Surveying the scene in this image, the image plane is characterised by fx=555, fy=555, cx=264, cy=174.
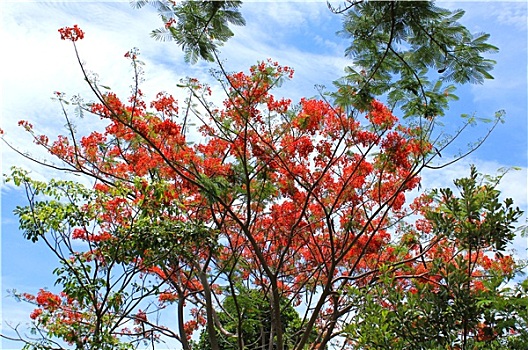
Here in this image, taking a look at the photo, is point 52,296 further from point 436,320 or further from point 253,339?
point 436,320

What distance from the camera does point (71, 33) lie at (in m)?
6.54

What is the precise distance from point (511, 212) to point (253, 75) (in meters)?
4.22

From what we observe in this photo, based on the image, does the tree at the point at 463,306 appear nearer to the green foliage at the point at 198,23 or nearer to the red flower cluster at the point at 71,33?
the green foliage at the point at 198,23

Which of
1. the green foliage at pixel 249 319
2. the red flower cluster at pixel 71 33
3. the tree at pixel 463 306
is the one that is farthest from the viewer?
the green foliage at pixel 249 319


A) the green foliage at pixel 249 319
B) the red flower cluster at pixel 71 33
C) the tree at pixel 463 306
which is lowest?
the tree at pixel 463 306

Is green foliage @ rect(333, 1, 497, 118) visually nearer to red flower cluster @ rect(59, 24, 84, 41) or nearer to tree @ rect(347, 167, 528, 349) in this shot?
tree @ rect(347, 167, 528, 349)

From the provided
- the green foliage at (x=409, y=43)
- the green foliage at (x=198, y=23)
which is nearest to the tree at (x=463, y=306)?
the green foliage at (x=409, y=43)

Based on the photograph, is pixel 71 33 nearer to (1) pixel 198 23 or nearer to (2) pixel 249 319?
(1) pixel 198 23

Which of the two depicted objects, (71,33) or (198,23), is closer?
(198,23)

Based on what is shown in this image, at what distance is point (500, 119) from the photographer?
7617 mm

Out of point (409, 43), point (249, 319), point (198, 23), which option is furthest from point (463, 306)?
point (249, 319)

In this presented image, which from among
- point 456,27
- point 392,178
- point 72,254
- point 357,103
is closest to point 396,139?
point 392,178

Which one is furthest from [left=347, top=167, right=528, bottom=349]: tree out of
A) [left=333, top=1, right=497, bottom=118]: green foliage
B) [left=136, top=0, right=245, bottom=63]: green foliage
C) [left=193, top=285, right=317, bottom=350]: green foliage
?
[left=193, top=285, right=317, bottom=350]: green foliage

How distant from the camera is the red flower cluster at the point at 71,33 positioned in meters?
6.51
